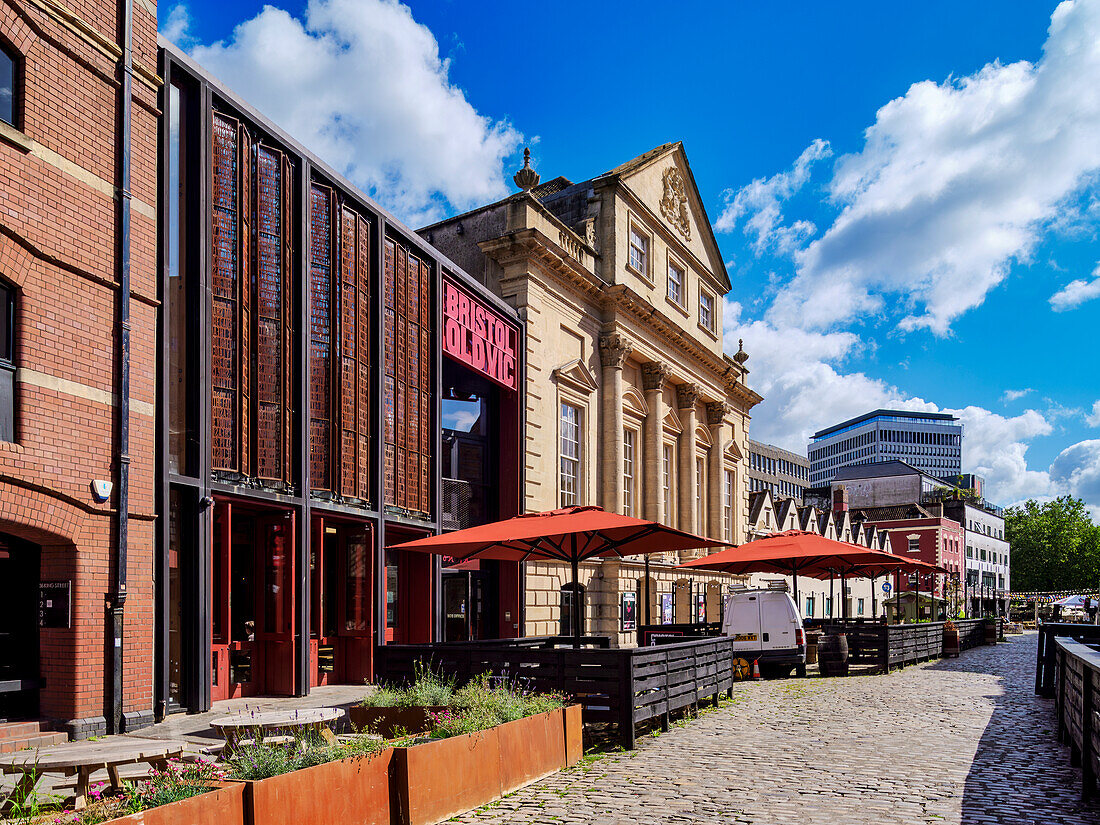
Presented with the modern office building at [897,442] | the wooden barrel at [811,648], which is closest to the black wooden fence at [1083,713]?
the wooden barrel at [811,648]

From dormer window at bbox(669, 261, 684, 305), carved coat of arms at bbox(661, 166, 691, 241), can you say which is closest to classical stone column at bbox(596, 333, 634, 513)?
dormer window at bbox(669, 261, 684, 305)

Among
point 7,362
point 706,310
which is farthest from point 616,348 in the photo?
point 7,362

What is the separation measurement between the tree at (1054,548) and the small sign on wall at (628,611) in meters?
100

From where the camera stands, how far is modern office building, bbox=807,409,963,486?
594 ft

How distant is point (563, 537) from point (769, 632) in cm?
726

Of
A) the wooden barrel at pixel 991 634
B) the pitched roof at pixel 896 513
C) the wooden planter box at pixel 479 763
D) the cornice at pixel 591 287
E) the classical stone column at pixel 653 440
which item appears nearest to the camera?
the wooden planter box at pixel 479 763

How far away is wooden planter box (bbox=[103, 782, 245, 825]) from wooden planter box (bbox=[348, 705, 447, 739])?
4373 millimetres

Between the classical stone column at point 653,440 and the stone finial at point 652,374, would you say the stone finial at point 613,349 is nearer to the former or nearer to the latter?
the stone finial at point 652,374

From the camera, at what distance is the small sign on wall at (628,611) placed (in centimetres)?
3091

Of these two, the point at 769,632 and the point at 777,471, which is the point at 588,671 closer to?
the point at 769,632

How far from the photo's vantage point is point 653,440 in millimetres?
33938

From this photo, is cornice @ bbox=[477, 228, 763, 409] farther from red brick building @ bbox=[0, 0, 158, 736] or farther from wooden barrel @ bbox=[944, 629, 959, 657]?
red brick building @ bbox=[0, 0, 158, 736]

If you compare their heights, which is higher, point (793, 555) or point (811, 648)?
point (793, 555)

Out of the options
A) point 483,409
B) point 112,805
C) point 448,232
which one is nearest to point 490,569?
point 483,409
